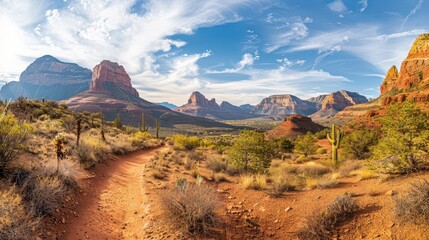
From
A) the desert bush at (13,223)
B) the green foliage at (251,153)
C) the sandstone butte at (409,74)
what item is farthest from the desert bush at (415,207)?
the sandstone butte at (409,74)

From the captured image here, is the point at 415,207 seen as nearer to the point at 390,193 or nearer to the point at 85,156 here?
the point at 390,193

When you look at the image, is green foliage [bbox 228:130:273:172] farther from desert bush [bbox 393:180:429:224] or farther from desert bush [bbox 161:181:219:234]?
desert bush [bbox 393:180:429:224]

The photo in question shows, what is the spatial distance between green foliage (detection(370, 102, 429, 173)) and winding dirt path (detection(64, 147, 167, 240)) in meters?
8.93

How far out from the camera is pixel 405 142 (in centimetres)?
902

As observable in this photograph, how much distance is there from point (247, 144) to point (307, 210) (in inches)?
313

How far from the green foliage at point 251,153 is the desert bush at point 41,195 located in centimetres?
1016

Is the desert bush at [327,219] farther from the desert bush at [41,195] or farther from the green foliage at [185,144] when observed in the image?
the green foliage at [185,144]

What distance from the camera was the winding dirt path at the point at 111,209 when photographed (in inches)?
274

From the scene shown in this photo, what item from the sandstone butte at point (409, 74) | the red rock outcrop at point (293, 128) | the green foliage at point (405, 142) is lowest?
the red rock outcrop at point (293, 128)

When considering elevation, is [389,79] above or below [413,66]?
below

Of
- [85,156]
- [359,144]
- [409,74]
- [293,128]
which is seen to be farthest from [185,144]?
[409,74]

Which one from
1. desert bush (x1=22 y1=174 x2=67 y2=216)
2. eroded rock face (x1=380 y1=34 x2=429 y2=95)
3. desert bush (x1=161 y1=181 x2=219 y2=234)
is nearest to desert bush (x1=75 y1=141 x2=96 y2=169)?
desert bush (x1=22 y1=174 x2=67 y2=216)

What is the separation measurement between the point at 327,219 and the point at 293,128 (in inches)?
3011

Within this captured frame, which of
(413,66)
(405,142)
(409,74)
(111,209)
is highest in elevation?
(413,66)
